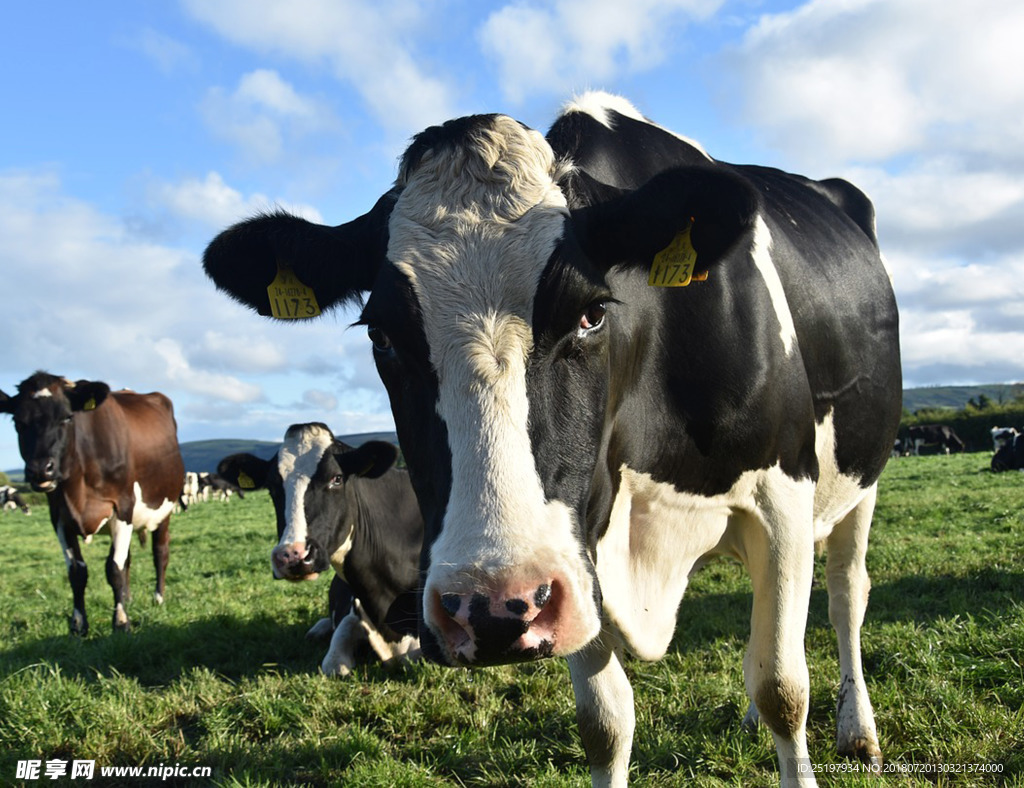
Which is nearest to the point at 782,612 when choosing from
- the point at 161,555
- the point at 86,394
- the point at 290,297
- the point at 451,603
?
the point at 451,603

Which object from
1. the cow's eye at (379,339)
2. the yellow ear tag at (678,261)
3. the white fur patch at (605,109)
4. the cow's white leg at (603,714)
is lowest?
the cow's white leg at (603,714)

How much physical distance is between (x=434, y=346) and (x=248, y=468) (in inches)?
204

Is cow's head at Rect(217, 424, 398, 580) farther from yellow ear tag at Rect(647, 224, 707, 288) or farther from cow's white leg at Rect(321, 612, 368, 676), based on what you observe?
yellow ear tag at Rect(647, 224, 707, 288)

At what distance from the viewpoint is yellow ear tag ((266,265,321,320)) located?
10.7 feet

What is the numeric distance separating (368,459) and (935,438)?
47002mm

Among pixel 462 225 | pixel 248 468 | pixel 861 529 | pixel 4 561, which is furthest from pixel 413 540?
pixel 4 561

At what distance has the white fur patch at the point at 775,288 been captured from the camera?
3506 mm

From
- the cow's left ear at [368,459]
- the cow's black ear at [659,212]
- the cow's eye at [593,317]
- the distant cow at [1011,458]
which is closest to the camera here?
the cow's eye at [593,317]

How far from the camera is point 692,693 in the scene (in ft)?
15.3

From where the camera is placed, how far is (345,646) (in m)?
6.02

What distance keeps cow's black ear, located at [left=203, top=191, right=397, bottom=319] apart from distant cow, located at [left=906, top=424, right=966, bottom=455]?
162 ft

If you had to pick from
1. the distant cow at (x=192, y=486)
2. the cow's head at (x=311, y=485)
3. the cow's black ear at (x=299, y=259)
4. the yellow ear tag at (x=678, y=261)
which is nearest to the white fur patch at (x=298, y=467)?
the cow's head at (x=311, y=485)

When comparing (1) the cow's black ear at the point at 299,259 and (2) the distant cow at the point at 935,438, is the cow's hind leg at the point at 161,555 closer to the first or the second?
(1) the cow's black ear at the point at 299,259

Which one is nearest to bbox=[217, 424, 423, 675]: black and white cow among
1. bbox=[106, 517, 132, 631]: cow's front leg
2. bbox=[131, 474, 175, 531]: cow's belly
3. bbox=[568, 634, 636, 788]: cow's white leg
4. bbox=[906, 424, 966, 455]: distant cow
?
bbox=[106, 517, 132, 631]: cow's front leg
